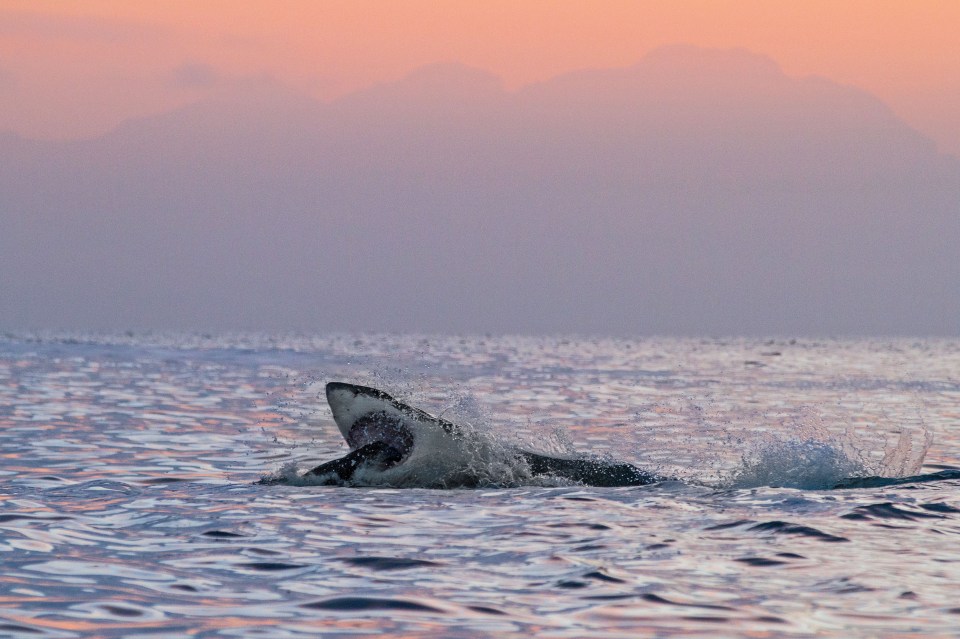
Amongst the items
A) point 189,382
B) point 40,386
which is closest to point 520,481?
point 40,386

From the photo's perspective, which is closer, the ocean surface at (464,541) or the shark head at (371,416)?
the ocean surface at (464,541)

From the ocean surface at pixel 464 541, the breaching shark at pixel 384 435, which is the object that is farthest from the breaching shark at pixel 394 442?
the ocean surface at pixel 464 541

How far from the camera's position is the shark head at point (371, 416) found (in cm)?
1441

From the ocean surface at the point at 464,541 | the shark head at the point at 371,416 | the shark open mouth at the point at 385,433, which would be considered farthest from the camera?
the shark open mouth at the point at 385,433

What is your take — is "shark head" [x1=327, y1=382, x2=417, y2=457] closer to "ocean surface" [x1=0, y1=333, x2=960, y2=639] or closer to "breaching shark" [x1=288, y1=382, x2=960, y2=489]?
"breaching shark" [x1=288, y1=382, x2=960, y2=489]

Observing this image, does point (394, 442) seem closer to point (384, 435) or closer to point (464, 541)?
point (384, 435)

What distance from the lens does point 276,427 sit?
82.6 feet

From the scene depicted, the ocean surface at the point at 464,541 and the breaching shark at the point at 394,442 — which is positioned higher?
the breaching shark at the point at 394,442

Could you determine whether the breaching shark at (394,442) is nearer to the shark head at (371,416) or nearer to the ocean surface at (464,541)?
the shark head at (371,416)

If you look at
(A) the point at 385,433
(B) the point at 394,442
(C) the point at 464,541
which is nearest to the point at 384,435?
(A) the point at 385,433

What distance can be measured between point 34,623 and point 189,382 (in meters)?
36.7

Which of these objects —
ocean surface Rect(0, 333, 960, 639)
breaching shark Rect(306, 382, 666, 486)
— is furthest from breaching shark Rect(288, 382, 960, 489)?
ocean surface Rect(0, 333, 960, 639)

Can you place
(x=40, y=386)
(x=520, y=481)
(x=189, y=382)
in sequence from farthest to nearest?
1. (x=189, y=382)
2. (x=40, y=386)
3. (x=520, y=481)

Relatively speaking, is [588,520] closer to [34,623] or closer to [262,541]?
[262,541]
